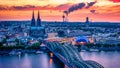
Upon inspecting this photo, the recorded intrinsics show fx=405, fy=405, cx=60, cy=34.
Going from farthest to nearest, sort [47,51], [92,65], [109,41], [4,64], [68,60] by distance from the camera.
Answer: [109,41], [47,51], [4,64], [68,60], [92,65]

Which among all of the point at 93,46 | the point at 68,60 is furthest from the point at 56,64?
the point at 93,46

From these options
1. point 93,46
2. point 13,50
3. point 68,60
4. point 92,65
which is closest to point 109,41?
point 93,46

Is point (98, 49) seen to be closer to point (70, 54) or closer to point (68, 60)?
point (70, 54)

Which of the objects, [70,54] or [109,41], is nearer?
[70,54]

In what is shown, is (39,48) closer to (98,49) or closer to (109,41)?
(98,49)

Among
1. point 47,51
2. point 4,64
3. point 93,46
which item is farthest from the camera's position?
point 93,46

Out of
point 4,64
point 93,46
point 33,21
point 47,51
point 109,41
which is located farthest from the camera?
point 33,21

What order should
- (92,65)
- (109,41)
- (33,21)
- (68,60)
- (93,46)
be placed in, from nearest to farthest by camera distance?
(92,65)
(68,60)
(93,46)
(109,41)
(33,21)

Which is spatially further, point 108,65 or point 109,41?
point 109,41
